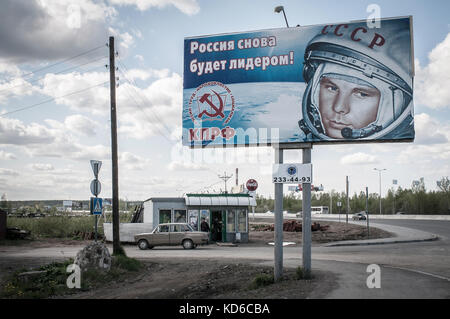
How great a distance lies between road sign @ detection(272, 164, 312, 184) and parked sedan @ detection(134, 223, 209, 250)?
13914mm

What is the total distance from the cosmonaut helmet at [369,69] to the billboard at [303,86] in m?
0.03

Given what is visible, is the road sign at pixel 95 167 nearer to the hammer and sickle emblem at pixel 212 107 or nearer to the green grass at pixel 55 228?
the hammer and sickle emblem at pixel 212 107

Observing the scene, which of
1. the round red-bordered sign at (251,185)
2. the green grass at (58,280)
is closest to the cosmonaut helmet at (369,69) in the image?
the green grass at (58,280)

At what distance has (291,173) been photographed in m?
12.4

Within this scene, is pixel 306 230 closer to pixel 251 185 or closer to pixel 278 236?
pixel 278 236

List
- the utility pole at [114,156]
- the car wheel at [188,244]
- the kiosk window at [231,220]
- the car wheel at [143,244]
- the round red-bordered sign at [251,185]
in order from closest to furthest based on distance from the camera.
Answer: the utility pole at [114,156] < the car wheel at [188,244] < the car wheel at [143,244] < the kiosk window at [231,220] < the round red-bordered sign at [251,185]

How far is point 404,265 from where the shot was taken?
52.4ft

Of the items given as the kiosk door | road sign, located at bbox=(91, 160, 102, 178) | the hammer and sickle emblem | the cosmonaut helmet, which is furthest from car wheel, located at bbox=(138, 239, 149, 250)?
the cosmonaut helmet

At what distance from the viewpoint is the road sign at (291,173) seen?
12211 millimetres

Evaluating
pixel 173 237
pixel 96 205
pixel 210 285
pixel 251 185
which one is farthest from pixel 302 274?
pixel 251 185

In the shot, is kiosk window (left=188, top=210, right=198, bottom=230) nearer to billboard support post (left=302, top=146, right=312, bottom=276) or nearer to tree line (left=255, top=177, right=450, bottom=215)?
billboard support post (left=302, top=146, right=312, bottom=276)

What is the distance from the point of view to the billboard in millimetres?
12336
